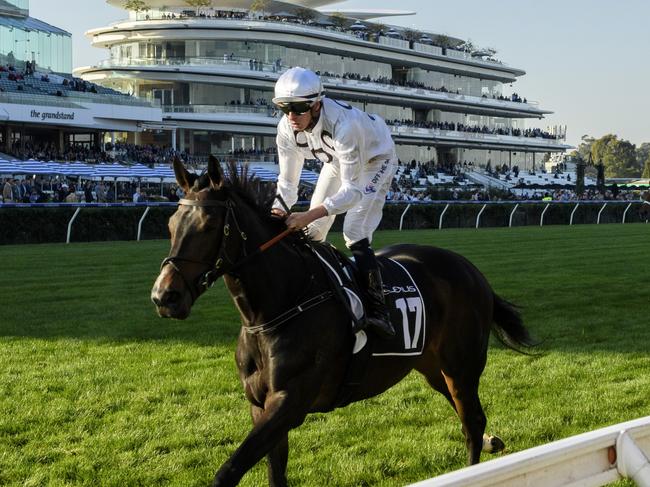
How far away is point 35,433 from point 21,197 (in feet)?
60.5

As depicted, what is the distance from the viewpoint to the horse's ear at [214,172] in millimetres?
3445

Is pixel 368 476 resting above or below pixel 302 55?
below

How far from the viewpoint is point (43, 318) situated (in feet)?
28.9

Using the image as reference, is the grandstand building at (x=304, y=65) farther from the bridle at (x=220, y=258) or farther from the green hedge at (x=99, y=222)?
the bridle at (x=220, y=258)

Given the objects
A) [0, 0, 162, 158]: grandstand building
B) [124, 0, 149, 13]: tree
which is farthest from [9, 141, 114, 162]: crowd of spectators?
[124, 0, 149, 13]: tree

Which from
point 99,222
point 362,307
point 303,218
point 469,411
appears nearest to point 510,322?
point 469,411

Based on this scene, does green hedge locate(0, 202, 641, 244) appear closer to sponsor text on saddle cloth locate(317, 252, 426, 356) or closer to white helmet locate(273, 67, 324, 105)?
sponsor text on saddle cloth locate(317, 252, 426, 356)

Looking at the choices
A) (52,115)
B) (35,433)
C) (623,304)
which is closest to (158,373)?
(35,433)

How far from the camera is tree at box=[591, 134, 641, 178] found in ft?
400

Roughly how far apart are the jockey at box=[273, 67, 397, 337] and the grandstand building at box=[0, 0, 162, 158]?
3547cm

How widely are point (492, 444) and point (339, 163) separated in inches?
62.7

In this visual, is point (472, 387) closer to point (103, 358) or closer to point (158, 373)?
point (158, 373)

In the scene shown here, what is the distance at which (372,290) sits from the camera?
159 inches

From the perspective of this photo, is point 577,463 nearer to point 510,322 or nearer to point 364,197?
point 364,197
